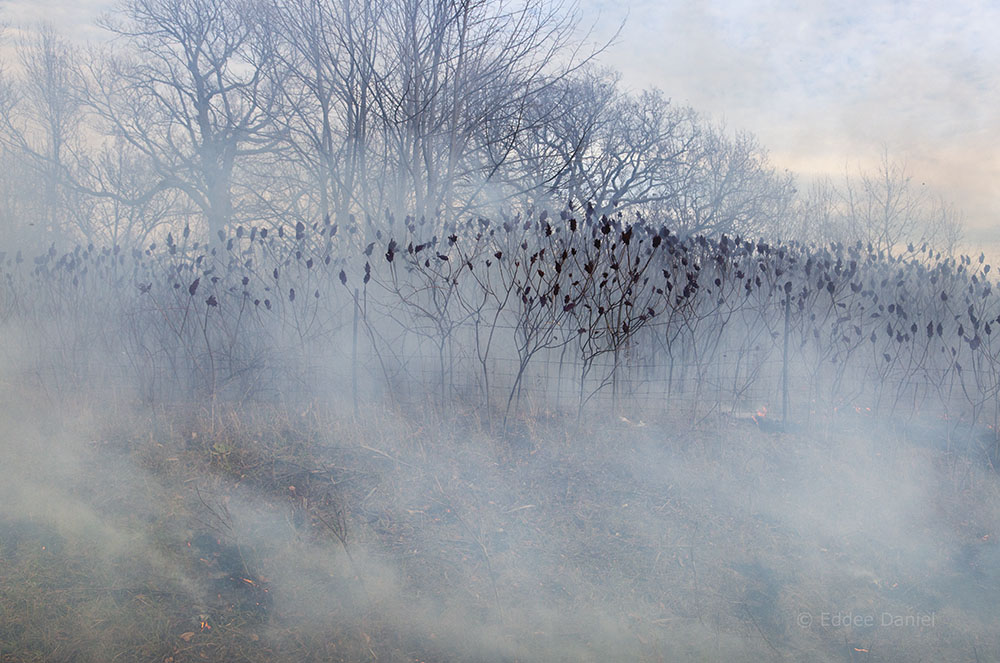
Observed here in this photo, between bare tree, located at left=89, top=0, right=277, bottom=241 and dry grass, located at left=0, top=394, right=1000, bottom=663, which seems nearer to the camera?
dry grass, located at left=0, top=394, right=1000, bottom=663

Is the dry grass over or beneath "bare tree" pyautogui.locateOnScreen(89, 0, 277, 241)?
beneath

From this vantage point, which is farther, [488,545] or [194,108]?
[194,108]

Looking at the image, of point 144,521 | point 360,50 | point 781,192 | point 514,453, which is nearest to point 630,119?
point 781,192

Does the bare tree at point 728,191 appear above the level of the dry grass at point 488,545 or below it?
above

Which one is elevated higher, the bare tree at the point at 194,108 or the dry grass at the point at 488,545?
the bare tree at the point at 194,108

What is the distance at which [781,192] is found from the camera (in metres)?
20.7

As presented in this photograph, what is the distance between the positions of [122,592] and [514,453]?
2398 mm

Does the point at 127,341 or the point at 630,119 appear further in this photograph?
the point at 630,119

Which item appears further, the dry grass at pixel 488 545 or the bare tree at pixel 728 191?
the bare tree at pixel 728 191

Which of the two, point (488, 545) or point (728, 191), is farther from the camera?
point (728, 191)

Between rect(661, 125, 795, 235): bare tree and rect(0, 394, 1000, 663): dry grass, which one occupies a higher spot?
rect(661, 125, 795, 235): bare tree

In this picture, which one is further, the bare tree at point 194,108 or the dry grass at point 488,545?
the bare tree at point 194,108

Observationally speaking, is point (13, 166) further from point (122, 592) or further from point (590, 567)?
point (590, 567)

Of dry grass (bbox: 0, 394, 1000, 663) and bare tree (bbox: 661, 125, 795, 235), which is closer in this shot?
dry grass (bbox: 0, 394, 1000, 663)
